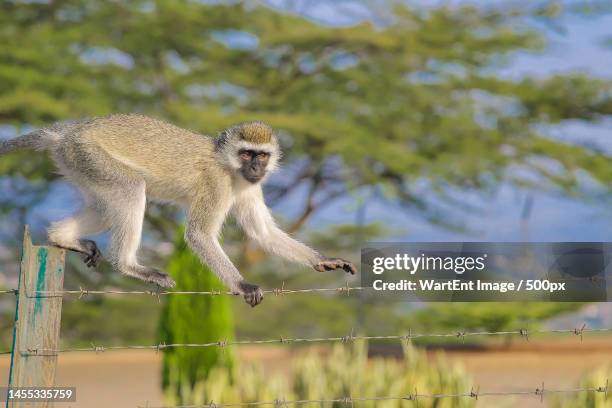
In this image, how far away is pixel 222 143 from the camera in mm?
4816

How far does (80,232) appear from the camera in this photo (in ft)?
14.8

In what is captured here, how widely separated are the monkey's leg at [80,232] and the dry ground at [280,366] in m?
6.55

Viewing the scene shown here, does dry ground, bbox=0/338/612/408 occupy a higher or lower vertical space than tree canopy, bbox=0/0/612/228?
lower

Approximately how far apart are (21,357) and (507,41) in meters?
15.7

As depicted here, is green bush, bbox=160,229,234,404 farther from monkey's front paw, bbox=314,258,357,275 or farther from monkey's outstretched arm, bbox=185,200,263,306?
monkey's front paw, bbox=314,258,357,275

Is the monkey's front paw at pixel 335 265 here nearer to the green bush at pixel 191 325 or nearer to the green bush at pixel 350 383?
the green bush at pixel 350 383

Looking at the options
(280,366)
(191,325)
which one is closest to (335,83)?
(280,366)

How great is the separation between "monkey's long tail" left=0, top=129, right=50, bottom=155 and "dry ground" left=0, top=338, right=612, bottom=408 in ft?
21.4

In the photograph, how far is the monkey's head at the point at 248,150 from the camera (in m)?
4.73

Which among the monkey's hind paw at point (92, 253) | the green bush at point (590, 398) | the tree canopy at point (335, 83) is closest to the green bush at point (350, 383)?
the green bush at point (590, 398)

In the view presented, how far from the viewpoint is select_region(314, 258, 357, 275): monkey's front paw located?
423 centimetres

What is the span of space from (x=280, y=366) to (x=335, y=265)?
9.52 metres

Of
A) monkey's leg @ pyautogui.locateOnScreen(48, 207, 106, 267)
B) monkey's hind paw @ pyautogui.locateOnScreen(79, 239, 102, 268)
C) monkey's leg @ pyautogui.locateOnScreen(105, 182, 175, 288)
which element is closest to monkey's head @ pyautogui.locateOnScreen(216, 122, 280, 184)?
monkey's leg @ pyautogui.locateOnScreen(105, 182, 175, 288)

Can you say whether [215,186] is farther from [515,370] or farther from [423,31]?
[423,31]
